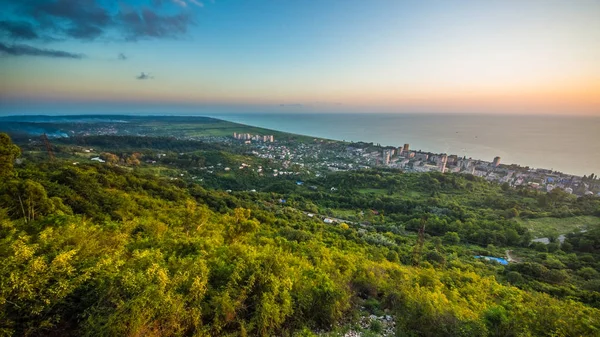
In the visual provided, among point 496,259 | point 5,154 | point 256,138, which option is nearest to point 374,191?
point 496,259

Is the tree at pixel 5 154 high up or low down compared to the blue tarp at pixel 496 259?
up

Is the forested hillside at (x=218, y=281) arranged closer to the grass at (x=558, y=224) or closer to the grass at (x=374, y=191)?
the grass at (x=558, y=224)

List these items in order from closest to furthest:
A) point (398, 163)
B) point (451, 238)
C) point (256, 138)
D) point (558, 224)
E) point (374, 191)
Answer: point (451, 238) → point (558, 224) → point (374, 191) → point (398, 163) → point (256, 138)

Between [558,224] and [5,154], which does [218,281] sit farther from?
[558,224]

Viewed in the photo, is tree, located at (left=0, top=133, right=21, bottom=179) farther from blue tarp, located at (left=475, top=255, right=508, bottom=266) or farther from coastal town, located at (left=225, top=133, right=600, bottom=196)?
coastal town, located at (left=225, top=133, right=600, bottom=196)

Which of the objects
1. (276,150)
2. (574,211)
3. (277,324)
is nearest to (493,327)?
(277,324)

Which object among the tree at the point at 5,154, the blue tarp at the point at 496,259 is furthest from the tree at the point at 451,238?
the tree at the point at 5,154

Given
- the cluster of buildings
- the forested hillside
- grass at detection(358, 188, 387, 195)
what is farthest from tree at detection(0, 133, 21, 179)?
the cluster of buildings

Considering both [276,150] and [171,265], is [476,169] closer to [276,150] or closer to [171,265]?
[276,150]
